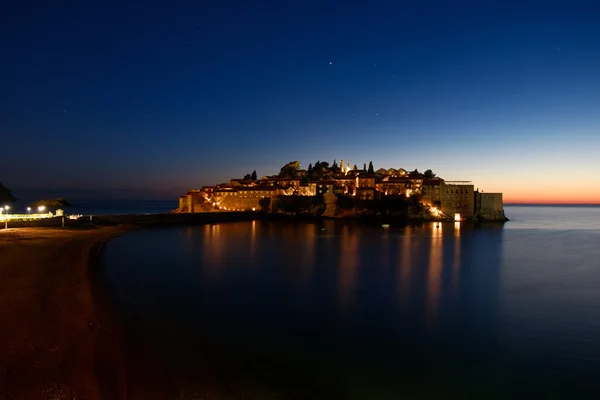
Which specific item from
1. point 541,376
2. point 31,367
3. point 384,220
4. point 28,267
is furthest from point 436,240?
point 31,367

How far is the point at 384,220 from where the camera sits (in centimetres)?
5731

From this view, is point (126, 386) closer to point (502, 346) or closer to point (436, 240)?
point (502, 346)

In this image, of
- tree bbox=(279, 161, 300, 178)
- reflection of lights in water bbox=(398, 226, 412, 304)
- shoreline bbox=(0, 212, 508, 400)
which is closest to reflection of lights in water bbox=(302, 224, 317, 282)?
reflection of lights in water bbox=(398, 226, 412, 304)

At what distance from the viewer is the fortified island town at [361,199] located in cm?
5991

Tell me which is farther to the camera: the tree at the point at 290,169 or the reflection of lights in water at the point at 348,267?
the tree at the point at 290,169

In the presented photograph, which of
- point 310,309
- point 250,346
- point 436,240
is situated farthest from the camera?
point 436,240

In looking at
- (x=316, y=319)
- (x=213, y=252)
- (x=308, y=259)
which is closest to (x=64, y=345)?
(x=316, y=319)

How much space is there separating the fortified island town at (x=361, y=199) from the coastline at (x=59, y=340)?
51585mm

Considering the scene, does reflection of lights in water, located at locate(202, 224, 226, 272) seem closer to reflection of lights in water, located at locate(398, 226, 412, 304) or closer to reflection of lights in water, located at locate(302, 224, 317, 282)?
reflection of lights in water, located at locate(302, 224, 317, 282)

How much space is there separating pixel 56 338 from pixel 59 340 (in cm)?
12

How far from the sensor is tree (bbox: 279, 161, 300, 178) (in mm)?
90062

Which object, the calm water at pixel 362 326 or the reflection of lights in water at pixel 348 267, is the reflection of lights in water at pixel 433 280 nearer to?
the calm water at pixel 362 326

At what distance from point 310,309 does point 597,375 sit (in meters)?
6.91

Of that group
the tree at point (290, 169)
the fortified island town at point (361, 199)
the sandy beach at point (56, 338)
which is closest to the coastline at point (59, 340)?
the sandy beach at point (56, 338)
